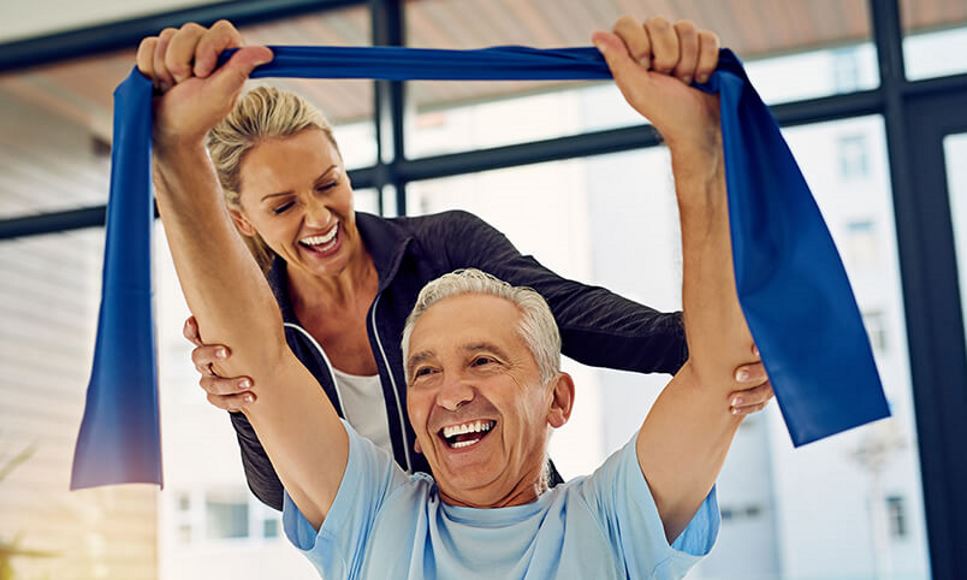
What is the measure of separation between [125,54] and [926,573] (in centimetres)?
297

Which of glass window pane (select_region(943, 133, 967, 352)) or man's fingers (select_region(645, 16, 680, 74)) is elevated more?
glass window pane (select_region(943, 133, 967, 352))

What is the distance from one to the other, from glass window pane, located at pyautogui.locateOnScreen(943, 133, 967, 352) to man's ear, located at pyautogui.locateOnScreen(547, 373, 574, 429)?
1.76m

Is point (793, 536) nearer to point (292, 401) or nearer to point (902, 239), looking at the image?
point (902, 239)

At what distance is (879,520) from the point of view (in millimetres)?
3371

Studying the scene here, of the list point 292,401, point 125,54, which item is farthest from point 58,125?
point 292,401

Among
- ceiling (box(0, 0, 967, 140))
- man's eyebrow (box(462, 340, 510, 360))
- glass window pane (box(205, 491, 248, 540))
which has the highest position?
ceiling (box(0, 0, 967, 140))

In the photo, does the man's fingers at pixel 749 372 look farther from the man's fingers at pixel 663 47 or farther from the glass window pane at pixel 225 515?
the glass window pane at pixel 225 515

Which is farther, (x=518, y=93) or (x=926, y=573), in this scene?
(x=518, y=93)

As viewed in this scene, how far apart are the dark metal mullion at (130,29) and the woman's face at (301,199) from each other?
194 centimetres

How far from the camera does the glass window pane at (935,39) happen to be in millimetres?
3334

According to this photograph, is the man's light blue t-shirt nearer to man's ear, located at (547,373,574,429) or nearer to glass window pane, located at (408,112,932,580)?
man's ear, located at (547,373,574,429)

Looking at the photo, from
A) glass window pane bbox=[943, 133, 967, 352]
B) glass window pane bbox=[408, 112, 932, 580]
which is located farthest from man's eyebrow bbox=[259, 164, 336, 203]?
glass window pane bbox=[943, 133, 967, 352]

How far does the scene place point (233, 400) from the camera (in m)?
1.64

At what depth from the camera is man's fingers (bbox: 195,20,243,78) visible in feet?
4.96
